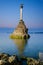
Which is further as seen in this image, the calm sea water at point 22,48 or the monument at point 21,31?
the monument at point 21,31

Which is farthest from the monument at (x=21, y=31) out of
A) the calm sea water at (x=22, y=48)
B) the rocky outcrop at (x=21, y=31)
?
the calm sea water at (x=22, y=48)

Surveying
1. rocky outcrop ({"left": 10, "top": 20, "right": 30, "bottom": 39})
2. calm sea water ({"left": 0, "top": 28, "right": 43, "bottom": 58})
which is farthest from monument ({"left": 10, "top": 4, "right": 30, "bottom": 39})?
calm sea water ({"left": 0, "top": 28, "right": 43, "bottom": 58})

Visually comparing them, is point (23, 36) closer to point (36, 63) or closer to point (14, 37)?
point (14, 37)

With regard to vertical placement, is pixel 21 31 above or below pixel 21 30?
below

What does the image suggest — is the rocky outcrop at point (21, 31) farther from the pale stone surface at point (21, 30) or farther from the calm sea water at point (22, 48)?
the calm sea water at point (22, 48)

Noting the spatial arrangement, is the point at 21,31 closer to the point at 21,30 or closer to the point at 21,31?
the point at 21,31

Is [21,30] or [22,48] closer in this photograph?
[22,48]

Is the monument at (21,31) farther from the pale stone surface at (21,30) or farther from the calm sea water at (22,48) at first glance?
the calm sea water at (22,48)

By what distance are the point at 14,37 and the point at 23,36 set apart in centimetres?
183

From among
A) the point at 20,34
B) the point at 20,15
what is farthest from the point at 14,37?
the point at 20,15

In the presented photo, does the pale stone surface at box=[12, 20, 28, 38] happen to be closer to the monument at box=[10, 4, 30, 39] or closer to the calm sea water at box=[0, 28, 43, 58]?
the monument at box=[10, 4, 30, 39]

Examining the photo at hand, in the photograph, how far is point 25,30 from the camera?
112 ft

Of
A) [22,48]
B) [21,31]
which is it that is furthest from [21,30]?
[22,48]

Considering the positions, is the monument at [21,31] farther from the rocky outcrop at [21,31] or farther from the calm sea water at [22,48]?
the calm sea water at [22,48]
